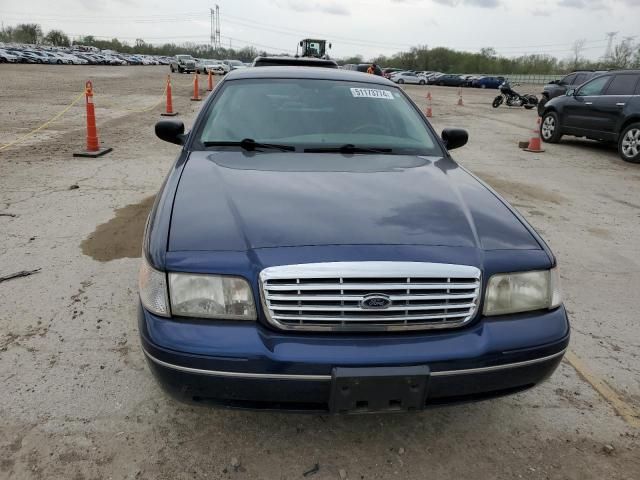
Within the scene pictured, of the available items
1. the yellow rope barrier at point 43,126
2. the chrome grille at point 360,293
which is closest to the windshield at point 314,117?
the chrome grille at point 360,293

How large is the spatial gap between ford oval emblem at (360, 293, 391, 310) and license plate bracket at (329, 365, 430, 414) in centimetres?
22

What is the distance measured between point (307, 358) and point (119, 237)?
3412 millimetres

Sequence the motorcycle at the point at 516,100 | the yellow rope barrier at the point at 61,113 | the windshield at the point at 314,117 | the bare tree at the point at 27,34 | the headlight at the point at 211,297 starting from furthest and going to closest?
the bare tree at the point at 27,34 → the motorcycle at the point at 516,100 → the yellow rope barrier at the point at 61,113 → the windshield at the point at 314,117 → the headlight at the point at 211,297

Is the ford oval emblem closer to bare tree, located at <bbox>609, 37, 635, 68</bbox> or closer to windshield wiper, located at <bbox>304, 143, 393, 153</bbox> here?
windshield wiper, located at <bbox>304, 143, 393, 153</bbox>

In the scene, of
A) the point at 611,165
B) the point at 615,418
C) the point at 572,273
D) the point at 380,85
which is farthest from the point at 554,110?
the point at 615,418

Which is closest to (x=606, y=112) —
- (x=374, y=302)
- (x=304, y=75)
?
(x=304, y=75)

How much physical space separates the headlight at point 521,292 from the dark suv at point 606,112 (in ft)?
30.1

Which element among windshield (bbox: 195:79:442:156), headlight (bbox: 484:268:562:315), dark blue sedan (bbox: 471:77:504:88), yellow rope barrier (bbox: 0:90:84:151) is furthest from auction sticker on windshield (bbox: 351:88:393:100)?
dark blue sedan (bbox: 471:77:504:88)

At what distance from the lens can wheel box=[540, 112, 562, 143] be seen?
11820 mm

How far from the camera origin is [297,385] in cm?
187

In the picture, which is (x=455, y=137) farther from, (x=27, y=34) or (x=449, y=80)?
(x=27, y=34)

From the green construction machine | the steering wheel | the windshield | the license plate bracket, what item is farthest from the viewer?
the green construction machine

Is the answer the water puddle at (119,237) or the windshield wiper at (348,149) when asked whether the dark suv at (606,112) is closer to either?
the windshield wiper at (348,149)

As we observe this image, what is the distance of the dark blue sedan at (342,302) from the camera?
1.88 m
